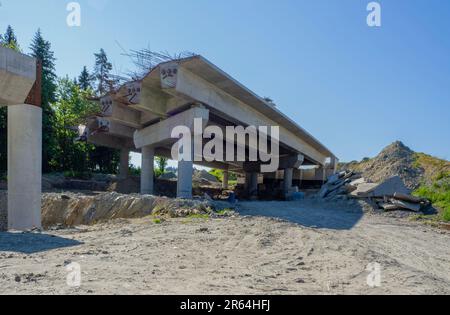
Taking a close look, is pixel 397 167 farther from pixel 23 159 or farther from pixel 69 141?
pixel 69 141

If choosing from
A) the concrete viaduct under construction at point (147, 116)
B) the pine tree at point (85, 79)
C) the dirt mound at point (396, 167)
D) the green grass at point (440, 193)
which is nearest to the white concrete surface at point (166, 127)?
the concrete viaduct under construction at point (147, 116)

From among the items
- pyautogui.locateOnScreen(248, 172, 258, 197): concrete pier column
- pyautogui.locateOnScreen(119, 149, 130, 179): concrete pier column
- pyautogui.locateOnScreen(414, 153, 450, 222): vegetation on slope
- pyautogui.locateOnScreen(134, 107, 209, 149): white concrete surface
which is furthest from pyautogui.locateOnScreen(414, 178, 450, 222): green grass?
pyautogui.locateOnScreen(119, 149, 130, 179): concrete pier column

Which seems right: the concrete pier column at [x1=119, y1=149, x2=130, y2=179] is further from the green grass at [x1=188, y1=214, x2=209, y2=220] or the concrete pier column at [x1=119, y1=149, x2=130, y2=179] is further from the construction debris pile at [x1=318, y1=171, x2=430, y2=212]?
the green grass at [x1=188, y1=214, x2=209, y2=220]

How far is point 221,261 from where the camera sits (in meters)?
6.54

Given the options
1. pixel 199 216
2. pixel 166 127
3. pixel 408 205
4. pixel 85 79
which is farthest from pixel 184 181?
pixel 85 79

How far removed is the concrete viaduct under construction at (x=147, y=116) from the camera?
12258 millimetres

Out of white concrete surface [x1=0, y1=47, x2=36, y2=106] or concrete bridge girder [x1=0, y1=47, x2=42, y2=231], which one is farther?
concrete bridge girder [x1=0, y1=47, x2=42, y2=231]

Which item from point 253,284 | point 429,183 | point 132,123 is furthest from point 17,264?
point 429,183

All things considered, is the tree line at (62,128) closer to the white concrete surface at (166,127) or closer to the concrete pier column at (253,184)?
the white concrete surface at (166,127)

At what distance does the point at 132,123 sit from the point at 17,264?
1838cm

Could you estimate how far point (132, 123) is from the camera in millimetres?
23641

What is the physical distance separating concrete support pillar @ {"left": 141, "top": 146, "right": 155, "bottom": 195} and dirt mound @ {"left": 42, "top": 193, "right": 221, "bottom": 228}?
6796 millimetres

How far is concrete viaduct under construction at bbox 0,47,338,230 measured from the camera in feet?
40.2

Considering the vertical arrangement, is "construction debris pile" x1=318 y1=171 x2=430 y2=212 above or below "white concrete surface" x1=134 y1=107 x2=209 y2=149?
below
